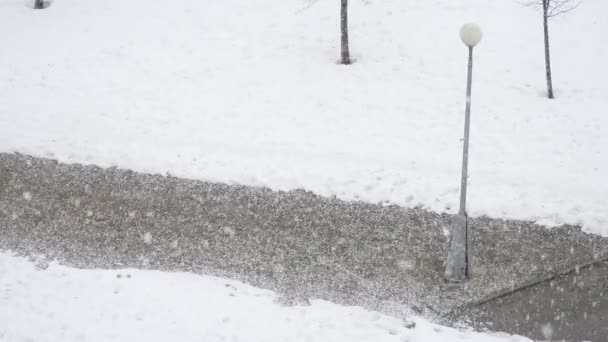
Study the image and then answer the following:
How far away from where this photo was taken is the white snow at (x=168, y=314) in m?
8.60

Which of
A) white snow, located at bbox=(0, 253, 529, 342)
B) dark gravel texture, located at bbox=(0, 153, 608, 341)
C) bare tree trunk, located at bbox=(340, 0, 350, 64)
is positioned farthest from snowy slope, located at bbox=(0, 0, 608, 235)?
white snow, located at bbox=(0, 253, 529, 342)

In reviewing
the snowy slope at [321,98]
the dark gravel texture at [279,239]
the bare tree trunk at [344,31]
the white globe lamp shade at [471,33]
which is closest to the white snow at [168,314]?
the dark gravel texture at [279,239]

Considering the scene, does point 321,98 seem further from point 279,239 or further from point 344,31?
point 279,239

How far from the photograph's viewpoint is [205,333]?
340 inches

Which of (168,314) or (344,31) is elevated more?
(344,31)

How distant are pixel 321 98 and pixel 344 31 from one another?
2911 mm

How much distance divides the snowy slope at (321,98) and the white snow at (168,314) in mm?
3990

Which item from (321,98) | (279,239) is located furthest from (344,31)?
(279,239)

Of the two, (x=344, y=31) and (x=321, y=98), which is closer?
(x=321, y=98)

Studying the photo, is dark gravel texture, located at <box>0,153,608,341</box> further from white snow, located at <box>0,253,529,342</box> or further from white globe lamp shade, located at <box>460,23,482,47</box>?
white globe lamp shade, located at <box>460,23,482,47</box>

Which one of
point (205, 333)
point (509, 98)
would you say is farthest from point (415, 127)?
point (205, 333)

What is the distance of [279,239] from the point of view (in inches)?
448

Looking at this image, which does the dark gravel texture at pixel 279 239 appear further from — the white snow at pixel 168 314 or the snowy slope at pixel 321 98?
the snowy slope at pixel 321 98

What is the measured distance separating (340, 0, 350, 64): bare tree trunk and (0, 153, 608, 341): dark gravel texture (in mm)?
7615
